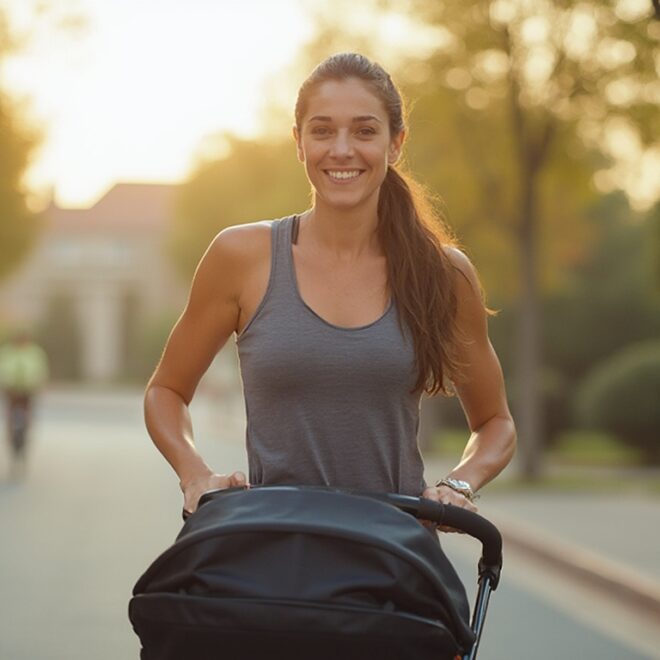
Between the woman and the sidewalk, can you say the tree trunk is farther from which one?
the woman

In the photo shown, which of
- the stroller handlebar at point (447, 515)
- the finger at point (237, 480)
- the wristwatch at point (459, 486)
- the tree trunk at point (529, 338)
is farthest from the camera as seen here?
the tree trunk at point (529, 338)

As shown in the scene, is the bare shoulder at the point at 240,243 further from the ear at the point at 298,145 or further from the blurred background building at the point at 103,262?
the blurred background building at the point at 103,262

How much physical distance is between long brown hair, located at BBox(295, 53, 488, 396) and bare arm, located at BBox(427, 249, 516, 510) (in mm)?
30

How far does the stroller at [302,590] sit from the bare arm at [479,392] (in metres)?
0.68

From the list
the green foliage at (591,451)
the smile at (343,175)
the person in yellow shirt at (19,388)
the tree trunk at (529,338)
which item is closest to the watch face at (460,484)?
the smile at (343,175)

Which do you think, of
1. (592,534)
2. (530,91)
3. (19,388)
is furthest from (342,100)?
(19,388)

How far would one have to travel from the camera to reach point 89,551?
1328cm

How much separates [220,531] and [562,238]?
21.2 meters

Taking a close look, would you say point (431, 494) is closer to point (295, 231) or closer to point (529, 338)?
point (295, 231)

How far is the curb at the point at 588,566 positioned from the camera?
10.1 metres

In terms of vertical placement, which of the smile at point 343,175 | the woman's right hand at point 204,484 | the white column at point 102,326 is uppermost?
the smile at point 343,175

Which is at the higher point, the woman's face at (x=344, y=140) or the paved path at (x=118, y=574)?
the woman's face at (x=344, y=140)

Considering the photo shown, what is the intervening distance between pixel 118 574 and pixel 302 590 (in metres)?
9.23

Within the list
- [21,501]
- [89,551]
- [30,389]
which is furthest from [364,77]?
[30,389]
